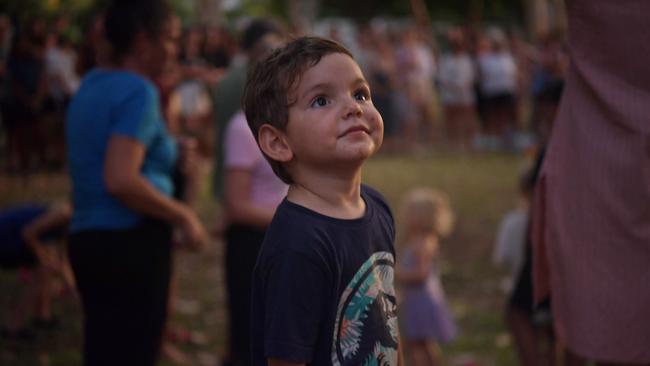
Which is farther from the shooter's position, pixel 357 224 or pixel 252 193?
pixel 252 193

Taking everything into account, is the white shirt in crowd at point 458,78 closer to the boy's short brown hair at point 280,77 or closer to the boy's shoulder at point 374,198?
the boy's shoulder at point 374,198

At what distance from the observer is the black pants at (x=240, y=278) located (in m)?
4.09

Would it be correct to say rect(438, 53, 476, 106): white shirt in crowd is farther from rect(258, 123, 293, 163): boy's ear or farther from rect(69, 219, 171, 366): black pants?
rect(258, 123, 293, 163): boy's ear

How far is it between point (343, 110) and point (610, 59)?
92 centimetres

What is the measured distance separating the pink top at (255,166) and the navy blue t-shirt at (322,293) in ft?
5.63

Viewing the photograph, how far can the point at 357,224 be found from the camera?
7.13ft

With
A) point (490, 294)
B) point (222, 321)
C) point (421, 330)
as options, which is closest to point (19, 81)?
point (222, 321)

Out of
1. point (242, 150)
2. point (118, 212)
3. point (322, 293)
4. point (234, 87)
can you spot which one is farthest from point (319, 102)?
point (234, 87)

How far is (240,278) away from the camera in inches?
165

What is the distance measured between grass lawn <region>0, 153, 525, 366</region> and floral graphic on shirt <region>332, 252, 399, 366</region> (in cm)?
345

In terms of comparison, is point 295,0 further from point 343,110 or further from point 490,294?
point 343,110

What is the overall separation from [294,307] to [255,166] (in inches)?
75.4

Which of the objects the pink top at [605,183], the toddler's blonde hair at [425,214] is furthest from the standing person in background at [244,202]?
the pink top at [605,183]

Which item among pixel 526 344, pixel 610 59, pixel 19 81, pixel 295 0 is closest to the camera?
pixel 610 59
